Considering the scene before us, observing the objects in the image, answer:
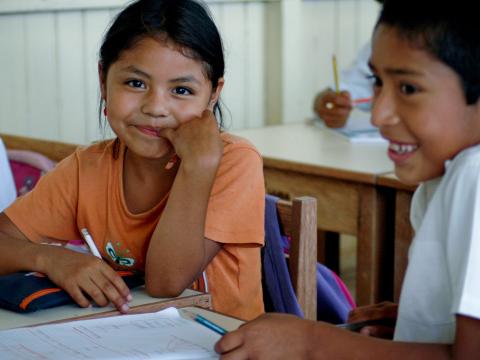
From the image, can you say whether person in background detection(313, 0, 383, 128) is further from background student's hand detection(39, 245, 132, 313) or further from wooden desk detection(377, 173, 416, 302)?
background student's hand detection(39, 245, 132, 313)

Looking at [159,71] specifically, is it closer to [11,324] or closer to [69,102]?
[11,324]

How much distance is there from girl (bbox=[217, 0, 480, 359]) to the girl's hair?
645 millimetres

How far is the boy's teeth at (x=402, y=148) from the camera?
112 cm

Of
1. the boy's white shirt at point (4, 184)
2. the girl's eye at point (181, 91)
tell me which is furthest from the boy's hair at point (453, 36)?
the boy's white shirt at point (4, 184)

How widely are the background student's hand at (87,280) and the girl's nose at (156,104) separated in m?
0.30

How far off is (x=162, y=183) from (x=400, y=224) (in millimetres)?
985

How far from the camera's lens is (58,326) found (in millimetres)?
1333

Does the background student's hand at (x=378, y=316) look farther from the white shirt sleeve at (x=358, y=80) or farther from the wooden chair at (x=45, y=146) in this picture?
the white shirt sleeve at (x=358, y=80)

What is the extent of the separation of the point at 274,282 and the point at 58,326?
605 mm

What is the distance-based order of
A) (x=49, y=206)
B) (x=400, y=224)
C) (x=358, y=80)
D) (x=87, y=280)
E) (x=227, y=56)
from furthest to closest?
(x=227, y=56)
(x=358, y=80)
(x=400, y=224)
(x=49, y=206)
(x=87, y=280)

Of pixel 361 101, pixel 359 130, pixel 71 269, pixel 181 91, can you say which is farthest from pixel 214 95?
pixel 361 101

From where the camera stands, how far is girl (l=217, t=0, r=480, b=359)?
1.05 m

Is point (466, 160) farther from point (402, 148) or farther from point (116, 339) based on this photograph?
point (116, 339)

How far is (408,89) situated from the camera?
1090mm
